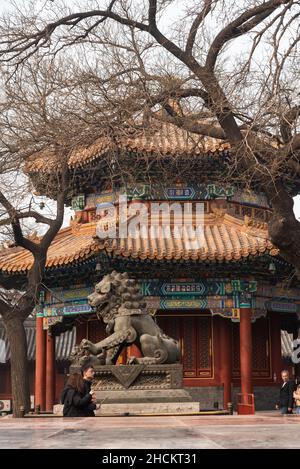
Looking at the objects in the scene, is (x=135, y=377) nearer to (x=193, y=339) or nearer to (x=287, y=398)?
(x=287, y=398)

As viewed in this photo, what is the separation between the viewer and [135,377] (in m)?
8.84

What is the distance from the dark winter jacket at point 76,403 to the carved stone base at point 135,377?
1541 mm

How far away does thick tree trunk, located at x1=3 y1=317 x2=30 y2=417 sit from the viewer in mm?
12227

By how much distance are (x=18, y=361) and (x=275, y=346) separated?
617 centimetres

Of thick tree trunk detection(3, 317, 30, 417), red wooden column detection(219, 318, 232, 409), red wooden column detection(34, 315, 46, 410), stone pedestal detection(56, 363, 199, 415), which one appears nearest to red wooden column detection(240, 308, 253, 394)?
red wooden column detection(219, 318, 232, 409)

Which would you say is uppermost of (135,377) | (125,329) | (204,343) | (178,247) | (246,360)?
(178,247)

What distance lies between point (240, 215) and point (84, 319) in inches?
165

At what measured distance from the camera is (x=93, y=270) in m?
14.7

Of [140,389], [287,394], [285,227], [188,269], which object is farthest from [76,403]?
[188,269]

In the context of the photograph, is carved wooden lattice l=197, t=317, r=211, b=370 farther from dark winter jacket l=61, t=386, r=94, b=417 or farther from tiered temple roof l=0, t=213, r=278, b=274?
dark winter jacket l=61, t=386, r=94, b=417

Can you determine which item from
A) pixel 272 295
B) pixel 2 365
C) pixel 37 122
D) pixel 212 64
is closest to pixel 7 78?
pixel 37 122

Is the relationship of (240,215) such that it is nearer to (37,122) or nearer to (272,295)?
(272,295)

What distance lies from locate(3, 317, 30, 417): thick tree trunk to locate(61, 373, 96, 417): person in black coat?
5098 mm

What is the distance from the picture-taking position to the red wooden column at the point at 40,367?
15.5 meters
